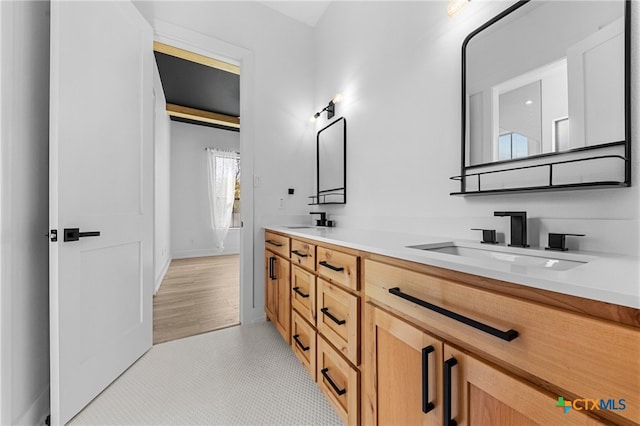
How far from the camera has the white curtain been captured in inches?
213

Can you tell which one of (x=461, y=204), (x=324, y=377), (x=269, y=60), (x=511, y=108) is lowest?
(x=324, y=377)

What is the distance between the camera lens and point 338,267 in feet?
3.71

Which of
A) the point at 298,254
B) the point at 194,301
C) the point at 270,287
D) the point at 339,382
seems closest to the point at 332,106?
the point at 298,254

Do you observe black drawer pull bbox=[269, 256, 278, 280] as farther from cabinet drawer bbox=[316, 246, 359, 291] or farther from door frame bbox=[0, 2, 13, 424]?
door frame bbox=[0, 2, 13, 424]

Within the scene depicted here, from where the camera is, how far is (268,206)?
2373 mm

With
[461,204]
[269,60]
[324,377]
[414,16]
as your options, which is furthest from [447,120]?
[269,60]

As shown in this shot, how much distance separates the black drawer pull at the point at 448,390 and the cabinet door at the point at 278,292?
1170 mm

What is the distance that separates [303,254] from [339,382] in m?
0.64

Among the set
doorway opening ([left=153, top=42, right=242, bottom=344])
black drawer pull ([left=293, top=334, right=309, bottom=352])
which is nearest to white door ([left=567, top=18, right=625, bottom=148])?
black drawer pull ([left=293, top=334, right=309, bottom=352])

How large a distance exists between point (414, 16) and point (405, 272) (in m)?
1.49

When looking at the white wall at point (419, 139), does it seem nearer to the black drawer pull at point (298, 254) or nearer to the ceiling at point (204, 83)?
the ceiling at point (204, 83)

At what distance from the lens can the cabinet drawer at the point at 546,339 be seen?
39cm

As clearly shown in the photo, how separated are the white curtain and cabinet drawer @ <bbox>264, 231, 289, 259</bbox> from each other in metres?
3.67

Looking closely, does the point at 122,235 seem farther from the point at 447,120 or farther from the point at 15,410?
the point at 447,120
